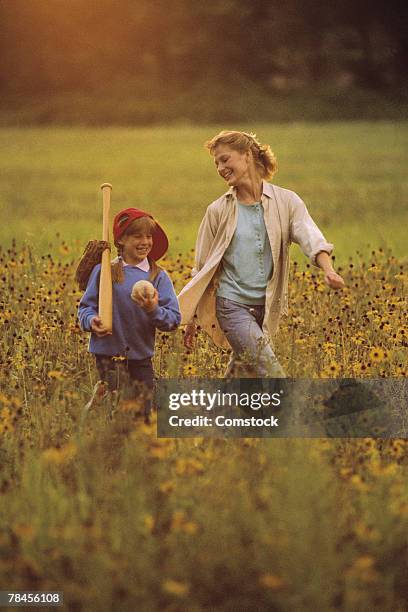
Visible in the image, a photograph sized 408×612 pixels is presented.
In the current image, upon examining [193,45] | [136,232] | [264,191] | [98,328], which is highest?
[193,45]

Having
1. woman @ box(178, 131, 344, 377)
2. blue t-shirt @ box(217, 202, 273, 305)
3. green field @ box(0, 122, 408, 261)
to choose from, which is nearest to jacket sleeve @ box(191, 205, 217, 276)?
woman @ box(178, 131, 344, 377)

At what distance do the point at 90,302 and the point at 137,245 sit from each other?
37 centimetres

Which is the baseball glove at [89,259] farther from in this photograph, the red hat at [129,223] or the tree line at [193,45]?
the tree line at [193,45]

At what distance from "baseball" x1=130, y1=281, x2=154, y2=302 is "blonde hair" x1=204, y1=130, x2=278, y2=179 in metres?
0.96

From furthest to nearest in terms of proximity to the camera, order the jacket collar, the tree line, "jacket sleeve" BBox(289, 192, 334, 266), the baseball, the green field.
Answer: the tree line → the green field → the jacket collar → "jacket sleeve" BBox(289, 192, 334, 266) → the baseball

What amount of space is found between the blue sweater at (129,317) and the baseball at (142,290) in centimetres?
22

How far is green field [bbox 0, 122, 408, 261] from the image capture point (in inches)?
541

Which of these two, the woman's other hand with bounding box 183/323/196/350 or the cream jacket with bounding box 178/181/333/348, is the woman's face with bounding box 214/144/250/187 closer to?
the cream jacket with bounding box 178/181/333/348

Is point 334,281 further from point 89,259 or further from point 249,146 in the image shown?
point 89,259

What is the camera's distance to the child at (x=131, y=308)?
5406 mm

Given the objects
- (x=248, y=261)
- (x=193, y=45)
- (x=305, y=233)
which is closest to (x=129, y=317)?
(x=248, y=261)

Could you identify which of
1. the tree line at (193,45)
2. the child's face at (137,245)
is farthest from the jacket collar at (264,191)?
the tree line at (193,45)

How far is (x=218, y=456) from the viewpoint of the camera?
4730 millimetres

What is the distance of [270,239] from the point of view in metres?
5.96
